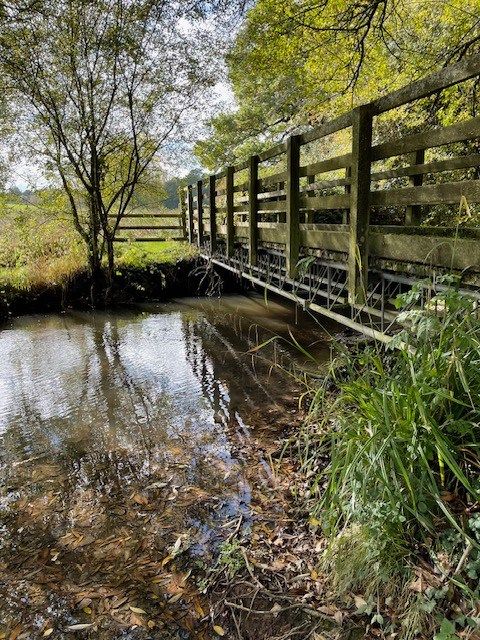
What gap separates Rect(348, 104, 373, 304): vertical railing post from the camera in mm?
3301

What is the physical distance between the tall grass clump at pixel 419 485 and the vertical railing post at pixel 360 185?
125 cm

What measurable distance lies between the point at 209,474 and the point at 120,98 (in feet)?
29.2

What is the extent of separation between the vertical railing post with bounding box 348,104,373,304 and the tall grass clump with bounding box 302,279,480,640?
1251 millimetres

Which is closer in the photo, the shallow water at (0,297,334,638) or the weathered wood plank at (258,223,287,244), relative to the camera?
the shallow water at (0,297,334,638)

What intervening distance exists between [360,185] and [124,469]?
2858mm

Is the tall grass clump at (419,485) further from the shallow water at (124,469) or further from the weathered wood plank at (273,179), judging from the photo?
the weathered wood plank at (273,179)

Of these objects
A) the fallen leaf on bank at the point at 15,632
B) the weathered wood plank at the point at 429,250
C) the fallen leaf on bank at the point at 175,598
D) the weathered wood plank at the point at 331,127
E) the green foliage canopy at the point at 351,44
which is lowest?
the fallen leaf on bank at the point at 15,632

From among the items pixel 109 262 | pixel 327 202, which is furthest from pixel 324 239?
pixel 109 262

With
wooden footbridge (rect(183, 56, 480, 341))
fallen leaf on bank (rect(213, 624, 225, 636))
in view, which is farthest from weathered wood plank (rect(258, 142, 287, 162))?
fallen leaf on bank (rect(213, 624, 225, 636))

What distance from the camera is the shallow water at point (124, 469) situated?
229cm

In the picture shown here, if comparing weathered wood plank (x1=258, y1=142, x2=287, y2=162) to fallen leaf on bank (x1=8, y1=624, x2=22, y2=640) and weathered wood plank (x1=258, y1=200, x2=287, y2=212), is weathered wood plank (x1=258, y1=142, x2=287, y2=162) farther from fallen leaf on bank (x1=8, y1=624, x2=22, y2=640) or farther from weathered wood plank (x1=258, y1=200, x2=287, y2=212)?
fallen leaf on bank (x1=8, y1=624, x2=22, y2=640)

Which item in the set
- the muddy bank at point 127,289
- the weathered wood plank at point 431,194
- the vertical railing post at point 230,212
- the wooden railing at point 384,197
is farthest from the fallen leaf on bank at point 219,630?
the muddy bank at point 127,289

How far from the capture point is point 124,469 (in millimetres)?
3523

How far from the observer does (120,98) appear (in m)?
9.58
